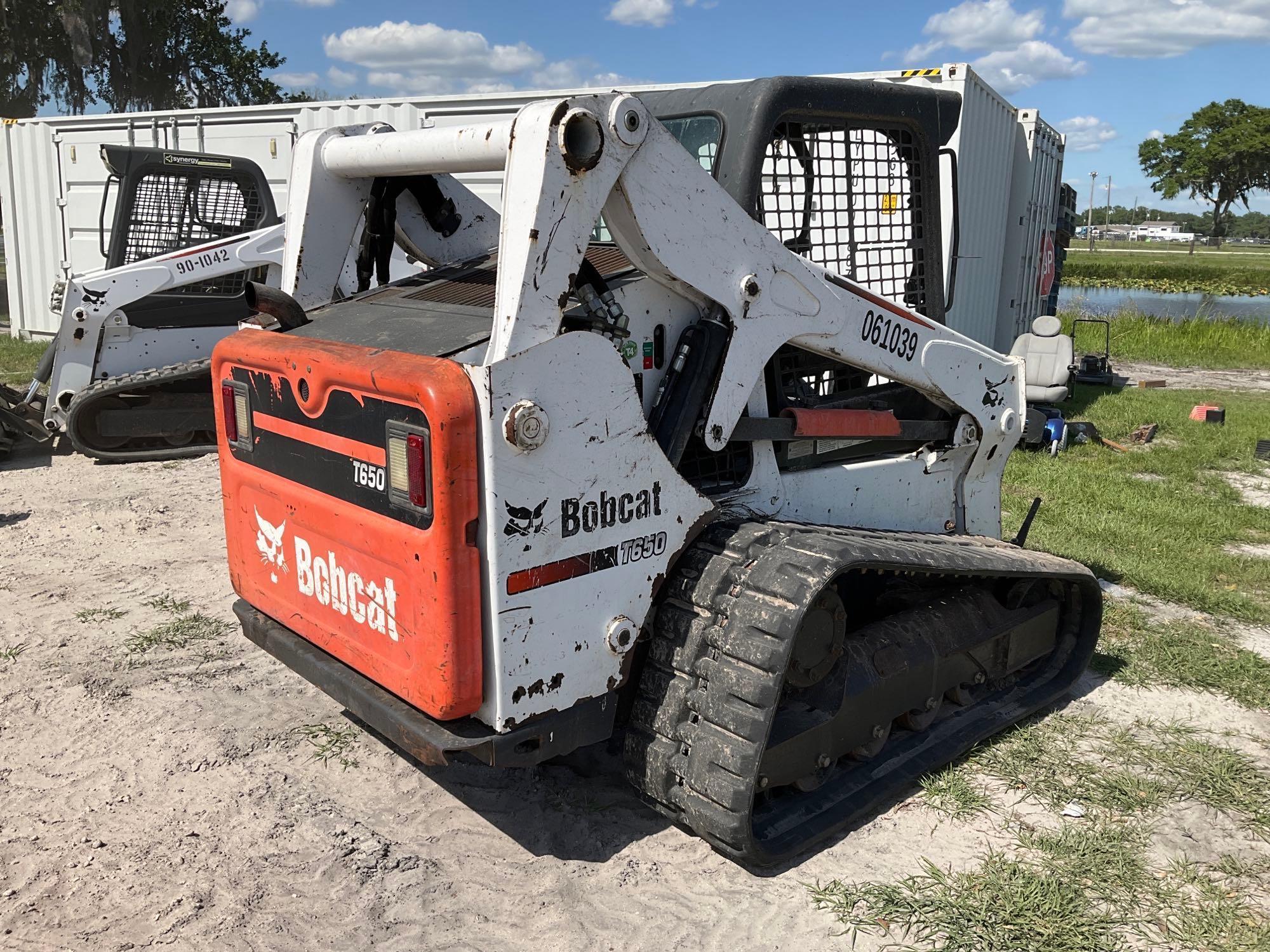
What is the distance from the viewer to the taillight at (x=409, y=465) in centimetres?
268

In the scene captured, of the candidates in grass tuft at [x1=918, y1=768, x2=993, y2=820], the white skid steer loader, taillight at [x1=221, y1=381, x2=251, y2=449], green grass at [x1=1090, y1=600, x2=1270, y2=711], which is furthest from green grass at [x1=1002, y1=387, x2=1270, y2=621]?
the white skid steer loader

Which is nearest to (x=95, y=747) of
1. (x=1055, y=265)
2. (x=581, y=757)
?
(x=581, y=757)

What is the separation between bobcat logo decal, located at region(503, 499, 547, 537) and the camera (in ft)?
8.85

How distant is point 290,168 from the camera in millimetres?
8422

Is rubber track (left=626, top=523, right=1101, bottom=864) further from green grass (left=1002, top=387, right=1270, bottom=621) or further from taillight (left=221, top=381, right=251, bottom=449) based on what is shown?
green grass (left=1002, top=387, right=1270, bottom=621)

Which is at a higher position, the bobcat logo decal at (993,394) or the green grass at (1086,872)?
the bobcat logo decal at (993,394)

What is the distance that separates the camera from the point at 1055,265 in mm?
14117

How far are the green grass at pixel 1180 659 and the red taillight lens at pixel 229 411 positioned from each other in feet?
12.3

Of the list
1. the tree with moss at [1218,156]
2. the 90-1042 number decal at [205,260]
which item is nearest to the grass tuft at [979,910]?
the 90-1042 number decal at [205,260]

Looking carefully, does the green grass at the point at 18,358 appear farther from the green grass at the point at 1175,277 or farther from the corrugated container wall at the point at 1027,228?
the green grass at the point at 1175,277

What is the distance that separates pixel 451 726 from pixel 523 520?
61 centimetres

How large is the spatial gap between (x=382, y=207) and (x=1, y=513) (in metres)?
4.65

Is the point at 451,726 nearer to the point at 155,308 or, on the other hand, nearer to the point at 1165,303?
the point at 155,308

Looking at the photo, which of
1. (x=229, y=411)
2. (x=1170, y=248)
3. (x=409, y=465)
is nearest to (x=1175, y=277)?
(x=229, y=411)
